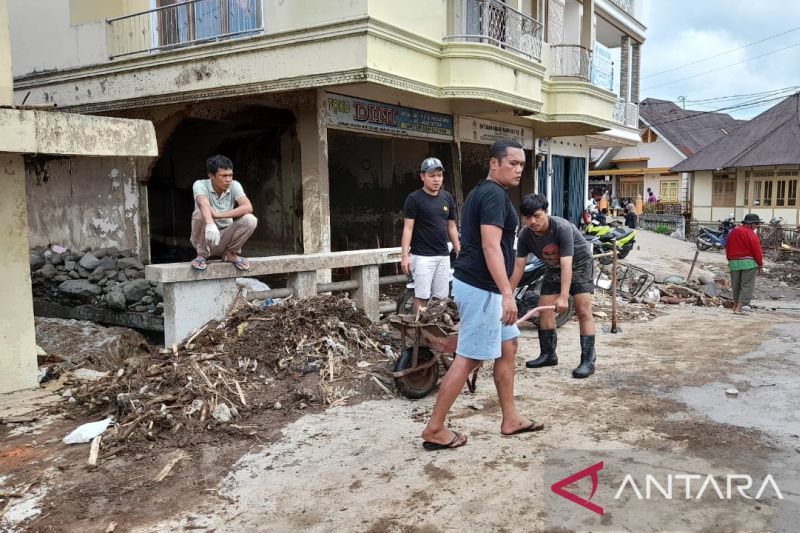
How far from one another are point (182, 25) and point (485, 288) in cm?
886

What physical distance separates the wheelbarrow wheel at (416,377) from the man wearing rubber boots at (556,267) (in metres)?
0.99

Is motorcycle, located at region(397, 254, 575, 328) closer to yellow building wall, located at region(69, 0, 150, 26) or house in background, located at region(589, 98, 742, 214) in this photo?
yellow building wall, located at region(69, 0, 150, 26)

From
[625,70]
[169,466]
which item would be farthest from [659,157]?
[169,466]

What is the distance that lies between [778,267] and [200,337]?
63.9 feet

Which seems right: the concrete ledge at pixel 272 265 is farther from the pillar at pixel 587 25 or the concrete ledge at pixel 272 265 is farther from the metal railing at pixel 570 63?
the pillar at pixel 587 25

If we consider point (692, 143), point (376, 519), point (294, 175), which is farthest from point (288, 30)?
point (692, 143)

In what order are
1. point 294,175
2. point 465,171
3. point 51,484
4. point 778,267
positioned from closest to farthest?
point 51,484 < point 294,175 < point 465,171 < point 778,267

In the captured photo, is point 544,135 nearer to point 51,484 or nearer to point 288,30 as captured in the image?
point 288,30

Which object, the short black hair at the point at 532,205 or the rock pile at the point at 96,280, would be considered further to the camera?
the rock pile at the point at 96,280

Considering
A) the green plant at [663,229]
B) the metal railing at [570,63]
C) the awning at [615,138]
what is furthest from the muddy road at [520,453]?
the green plant at [663,229]

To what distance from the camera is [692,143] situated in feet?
121

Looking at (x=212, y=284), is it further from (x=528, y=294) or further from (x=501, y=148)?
(x=528, y=294)

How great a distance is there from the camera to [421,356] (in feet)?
16.5

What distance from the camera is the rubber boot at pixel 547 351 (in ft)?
19.5
